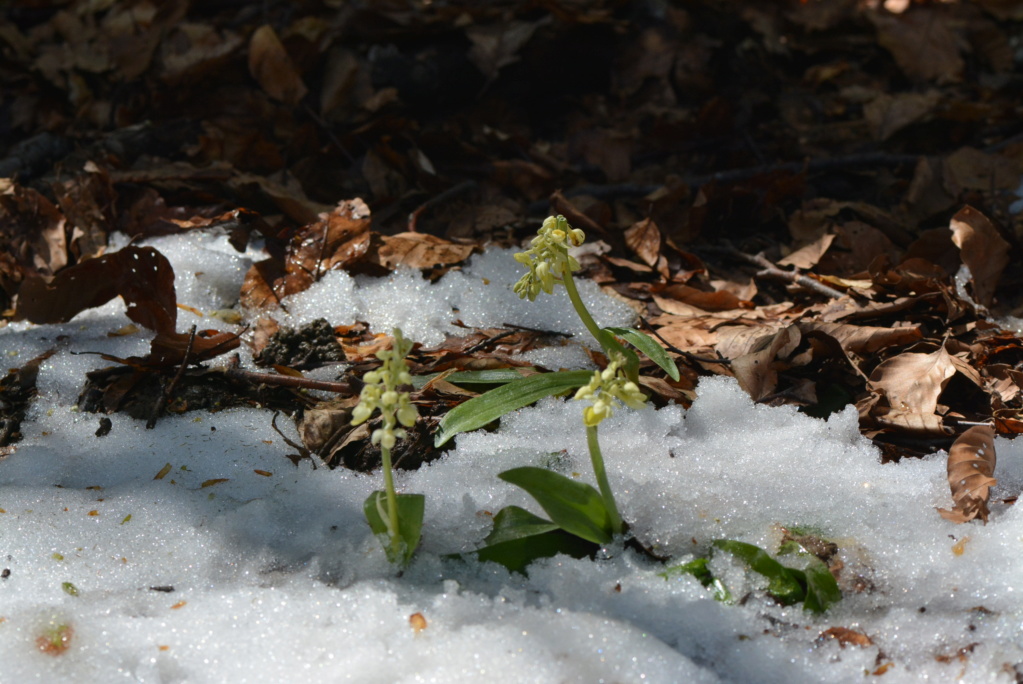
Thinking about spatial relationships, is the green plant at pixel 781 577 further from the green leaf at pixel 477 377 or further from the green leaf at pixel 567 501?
the green leaf at pixel 477 377

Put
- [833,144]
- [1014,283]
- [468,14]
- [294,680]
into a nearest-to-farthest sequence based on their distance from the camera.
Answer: [294,680] → [1014,283] → [833,144] → [468,14]

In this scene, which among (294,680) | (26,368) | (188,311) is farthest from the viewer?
(188,311)

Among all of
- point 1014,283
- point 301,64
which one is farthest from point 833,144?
point 301,64

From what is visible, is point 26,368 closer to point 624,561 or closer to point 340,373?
point 340,373

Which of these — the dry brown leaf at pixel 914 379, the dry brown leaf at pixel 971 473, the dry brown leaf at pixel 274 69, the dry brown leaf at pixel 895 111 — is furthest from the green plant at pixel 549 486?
the dry brown leaf at pixel 895 111

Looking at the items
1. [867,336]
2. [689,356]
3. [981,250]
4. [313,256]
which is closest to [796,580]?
[689,356]

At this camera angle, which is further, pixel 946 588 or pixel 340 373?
pixel 340 373

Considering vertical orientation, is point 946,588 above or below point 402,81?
below
